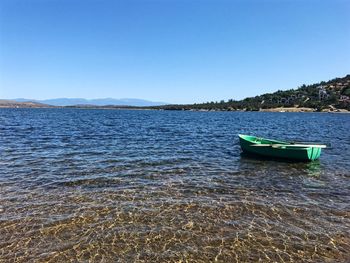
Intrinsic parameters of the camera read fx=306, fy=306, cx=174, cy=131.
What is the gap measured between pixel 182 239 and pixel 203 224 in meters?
1.41

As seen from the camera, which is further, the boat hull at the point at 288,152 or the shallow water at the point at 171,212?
the boat hull at the point at 288,152

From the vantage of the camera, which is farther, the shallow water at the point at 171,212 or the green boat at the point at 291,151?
the green boat at the point at 291,151

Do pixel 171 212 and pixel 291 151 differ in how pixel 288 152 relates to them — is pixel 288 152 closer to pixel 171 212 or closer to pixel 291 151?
pixel 291 151

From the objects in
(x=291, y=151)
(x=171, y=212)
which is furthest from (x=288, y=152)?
(x=171, y=212)

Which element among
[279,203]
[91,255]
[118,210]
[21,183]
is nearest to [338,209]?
[279,203]

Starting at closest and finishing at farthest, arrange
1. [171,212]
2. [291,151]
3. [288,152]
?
[171,212], [291,151], [288,152]

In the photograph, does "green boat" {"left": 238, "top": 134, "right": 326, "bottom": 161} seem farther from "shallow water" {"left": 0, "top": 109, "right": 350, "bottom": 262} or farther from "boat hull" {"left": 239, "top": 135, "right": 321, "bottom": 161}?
"shallow water" {"left": 0, "top": 109, "right": 350, "bottom": 262}

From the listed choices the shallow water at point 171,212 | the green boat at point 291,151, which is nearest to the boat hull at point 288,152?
the green boat at point 291,151

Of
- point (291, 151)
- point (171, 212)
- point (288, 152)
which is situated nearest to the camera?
point (171, 212)

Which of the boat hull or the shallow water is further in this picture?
the boat hull

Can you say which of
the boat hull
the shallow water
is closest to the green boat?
the boat hull

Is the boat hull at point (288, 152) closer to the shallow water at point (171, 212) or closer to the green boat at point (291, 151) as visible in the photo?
the green boat at point (291, 151)

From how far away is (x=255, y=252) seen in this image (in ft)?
30.6

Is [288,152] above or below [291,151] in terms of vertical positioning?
below
